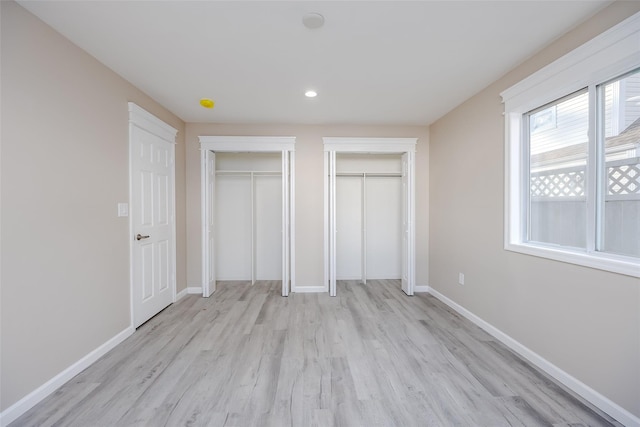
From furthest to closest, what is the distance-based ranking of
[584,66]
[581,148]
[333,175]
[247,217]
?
[247,217]
[333,175]
[581,148]
[584,66]

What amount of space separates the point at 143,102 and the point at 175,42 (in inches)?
A: 47.2

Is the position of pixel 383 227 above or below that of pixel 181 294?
above

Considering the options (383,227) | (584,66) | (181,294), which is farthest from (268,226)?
(584,66)

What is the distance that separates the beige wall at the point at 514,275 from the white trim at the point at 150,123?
3.55 metres

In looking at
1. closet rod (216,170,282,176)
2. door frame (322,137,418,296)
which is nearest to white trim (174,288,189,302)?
closet rod (216,170,282,176)

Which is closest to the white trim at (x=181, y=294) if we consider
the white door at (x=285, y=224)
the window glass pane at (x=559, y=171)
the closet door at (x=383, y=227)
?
the white door at (x=285, y=224)

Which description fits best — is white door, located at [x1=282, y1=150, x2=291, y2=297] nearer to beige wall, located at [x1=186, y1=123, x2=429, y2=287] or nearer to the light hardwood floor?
beige wall, located at [x1=186, y1=123, x2=429, y2=287]

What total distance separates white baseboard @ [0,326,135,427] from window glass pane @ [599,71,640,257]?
376 centimetres

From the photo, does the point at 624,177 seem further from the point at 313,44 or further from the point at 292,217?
the point at 292,217

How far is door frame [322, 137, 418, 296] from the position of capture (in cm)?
374

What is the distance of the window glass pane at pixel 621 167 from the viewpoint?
5.11 ft

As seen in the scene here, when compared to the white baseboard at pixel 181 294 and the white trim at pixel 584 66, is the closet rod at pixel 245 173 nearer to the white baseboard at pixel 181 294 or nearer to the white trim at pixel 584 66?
the white baseboard at pixel 181 294

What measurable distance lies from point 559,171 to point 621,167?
1.36ft

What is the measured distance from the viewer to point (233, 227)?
429 cm
